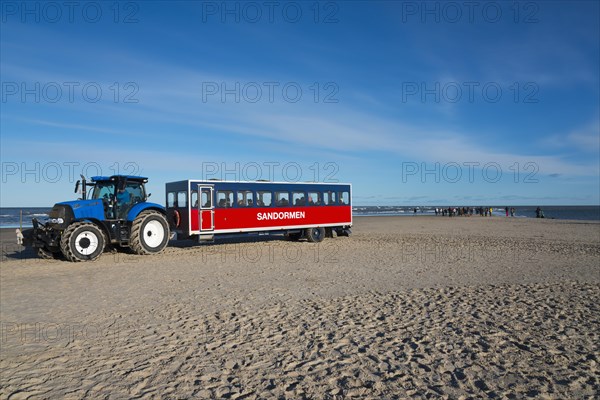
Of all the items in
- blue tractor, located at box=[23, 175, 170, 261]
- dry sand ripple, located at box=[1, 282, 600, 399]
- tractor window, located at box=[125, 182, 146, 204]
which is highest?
tractor window, located at box=[125, 182, 146, 204]

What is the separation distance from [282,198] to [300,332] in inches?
529

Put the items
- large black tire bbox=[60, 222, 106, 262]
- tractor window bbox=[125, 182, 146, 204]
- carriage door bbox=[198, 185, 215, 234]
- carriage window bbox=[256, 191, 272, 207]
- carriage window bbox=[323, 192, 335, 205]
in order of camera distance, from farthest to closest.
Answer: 1. carriage window bbox=[323, 192, 335, 205]
2. carriage window bbox=[256, 191, 272, 207]
3. carriage door bbox=[198, 185, 215, 234]
4. tractor window bbox=[125, 182, 146, 204]
5. large black tire bbox=[60, 222, 106, 262]

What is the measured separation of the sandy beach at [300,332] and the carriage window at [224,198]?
531 cm

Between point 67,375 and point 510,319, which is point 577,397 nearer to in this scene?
point 510,319

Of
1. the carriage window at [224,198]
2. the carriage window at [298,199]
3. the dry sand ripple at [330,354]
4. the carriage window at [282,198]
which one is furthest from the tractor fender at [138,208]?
the dry sand ripple at [330,354]

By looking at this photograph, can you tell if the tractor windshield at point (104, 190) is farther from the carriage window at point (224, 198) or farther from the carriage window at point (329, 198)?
the carriage window at point (329, 198)

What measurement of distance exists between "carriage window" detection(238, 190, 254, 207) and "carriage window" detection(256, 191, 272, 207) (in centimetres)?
30

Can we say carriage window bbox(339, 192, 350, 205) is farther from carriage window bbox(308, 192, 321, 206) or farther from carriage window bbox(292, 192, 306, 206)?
carriage window bbox(292, 192, 306, 206)

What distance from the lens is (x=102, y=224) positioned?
14.4 meters

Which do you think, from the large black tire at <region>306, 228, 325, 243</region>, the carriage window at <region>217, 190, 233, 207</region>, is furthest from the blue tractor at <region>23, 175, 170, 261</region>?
the large black tire at <region>306, 228, 325, 243</region>

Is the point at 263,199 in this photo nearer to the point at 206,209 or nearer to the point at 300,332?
the point at 206,209

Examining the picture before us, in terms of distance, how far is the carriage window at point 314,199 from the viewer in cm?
2058

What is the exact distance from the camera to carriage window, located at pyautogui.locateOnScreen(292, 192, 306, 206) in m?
20.0

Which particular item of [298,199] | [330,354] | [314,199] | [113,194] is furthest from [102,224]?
[330,354]
